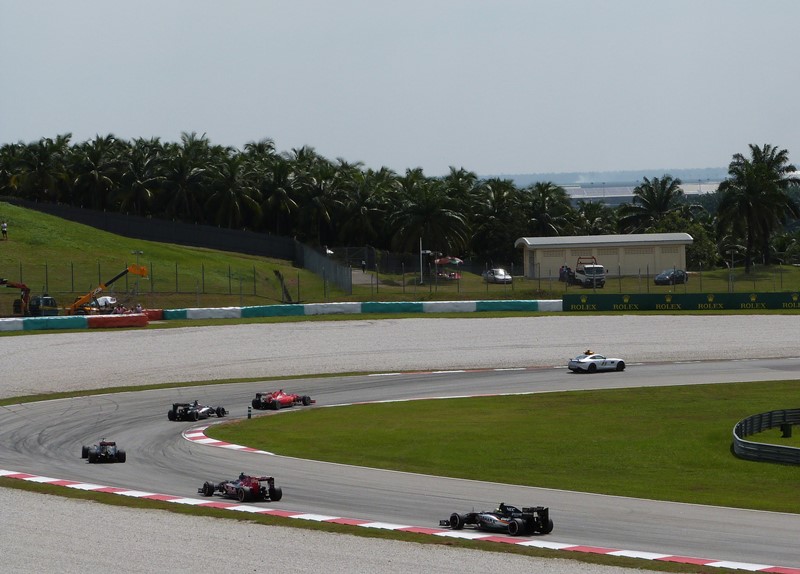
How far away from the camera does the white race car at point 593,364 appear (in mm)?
50062

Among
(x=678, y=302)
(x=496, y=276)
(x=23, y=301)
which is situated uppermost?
(x=496, y=276)

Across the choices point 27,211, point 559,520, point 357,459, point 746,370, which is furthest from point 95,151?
point 559,520

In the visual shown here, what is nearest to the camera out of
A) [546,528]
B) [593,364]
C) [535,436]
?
[546,528]

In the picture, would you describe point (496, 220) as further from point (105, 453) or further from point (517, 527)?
point (517, 527)

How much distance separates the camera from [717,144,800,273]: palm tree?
336 feet

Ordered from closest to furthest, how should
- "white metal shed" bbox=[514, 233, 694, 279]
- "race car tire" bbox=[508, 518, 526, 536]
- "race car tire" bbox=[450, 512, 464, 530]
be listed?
"race car tire" bbox=[508, 518, 526, 536] → "race car tire" bbox=[450, 512, 464, 530] → "white metal shed" bbox=[514, 233, 694, 279]

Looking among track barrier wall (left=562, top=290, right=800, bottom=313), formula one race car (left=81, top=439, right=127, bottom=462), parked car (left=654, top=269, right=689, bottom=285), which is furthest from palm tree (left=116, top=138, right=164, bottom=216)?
formula one race car (left=81, top=439, right=127, bottom=462)

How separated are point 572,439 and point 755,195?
75.7 metres

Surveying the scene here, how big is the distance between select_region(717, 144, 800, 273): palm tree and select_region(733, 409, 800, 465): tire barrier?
68627 millimetres

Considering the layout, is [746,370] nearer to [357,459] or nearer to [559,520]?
[357,459]

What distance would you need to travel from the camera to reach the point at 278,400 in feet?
135

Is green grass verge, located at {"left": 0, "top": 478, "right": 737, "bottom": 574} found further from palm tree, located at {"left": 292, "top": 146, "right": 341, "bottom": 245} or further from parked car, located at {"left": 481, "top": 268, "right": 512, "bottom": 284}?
palm tree, located at {"left": 292, "top": 146, "right": 341, "bottom": 245}

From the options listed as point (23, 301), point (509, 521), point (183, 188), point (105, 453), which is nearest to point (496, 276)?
point (23, 301)

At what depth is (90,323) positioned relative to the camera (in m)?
65.6
